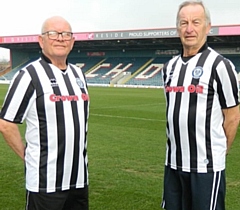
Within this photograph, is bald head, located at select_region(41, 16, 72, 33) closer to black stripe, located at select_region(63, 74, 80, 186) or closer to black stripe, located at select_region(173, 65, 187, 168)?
black stripe, located at select_region(63, 74, 80, 186)

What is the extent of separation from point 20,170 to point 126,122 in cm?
556

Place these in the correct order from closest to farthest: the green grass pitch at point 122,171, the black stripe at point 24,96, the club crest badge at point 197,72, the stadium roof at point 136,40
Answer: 1. the black stripe at point 24,96
2. the club crest badge at point 197,72
3. the green grass pitch at point 122,171
4. the stadium roof at point 136,40

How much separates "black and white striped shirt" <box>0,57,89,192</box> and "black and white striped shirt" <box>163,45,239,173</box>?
0.59 m

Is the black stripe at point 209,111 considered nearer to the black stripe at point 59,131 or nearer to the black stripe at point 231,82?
the black stripe at point 231,82

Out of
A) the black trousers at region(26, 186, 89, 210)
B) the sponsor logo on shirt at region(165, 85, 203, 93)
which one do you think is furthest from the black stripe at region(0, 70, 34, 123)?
the sponsor logo on shirt at region(165, 85, 203, 93)

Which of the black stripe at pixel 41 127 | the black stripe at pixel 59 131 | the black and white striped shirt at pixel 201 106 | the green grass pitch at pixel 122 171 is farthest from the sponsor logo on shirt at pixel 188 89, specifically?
the green grass pitch at pixel 122 171

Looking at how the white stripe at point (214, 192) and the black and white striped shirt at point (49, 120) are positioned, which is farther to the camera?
the white stripe at point (214, 192)

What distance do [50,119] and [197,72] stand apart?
0.92 metres

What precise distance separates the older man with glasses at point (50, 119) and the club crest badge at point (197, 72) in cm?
68

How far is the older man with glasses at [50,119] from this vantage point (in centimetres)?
229

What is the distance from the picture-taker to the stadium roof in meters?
32.5

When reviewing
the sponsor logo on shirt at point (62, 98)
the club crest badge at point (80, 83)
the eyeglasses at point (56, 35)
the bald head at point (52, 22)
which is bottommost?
the sponsor logo on shirt at point (62, 98)

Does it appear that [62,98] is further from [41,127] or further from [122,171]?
[122,171]

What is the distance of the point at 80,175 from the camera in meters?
2.46
